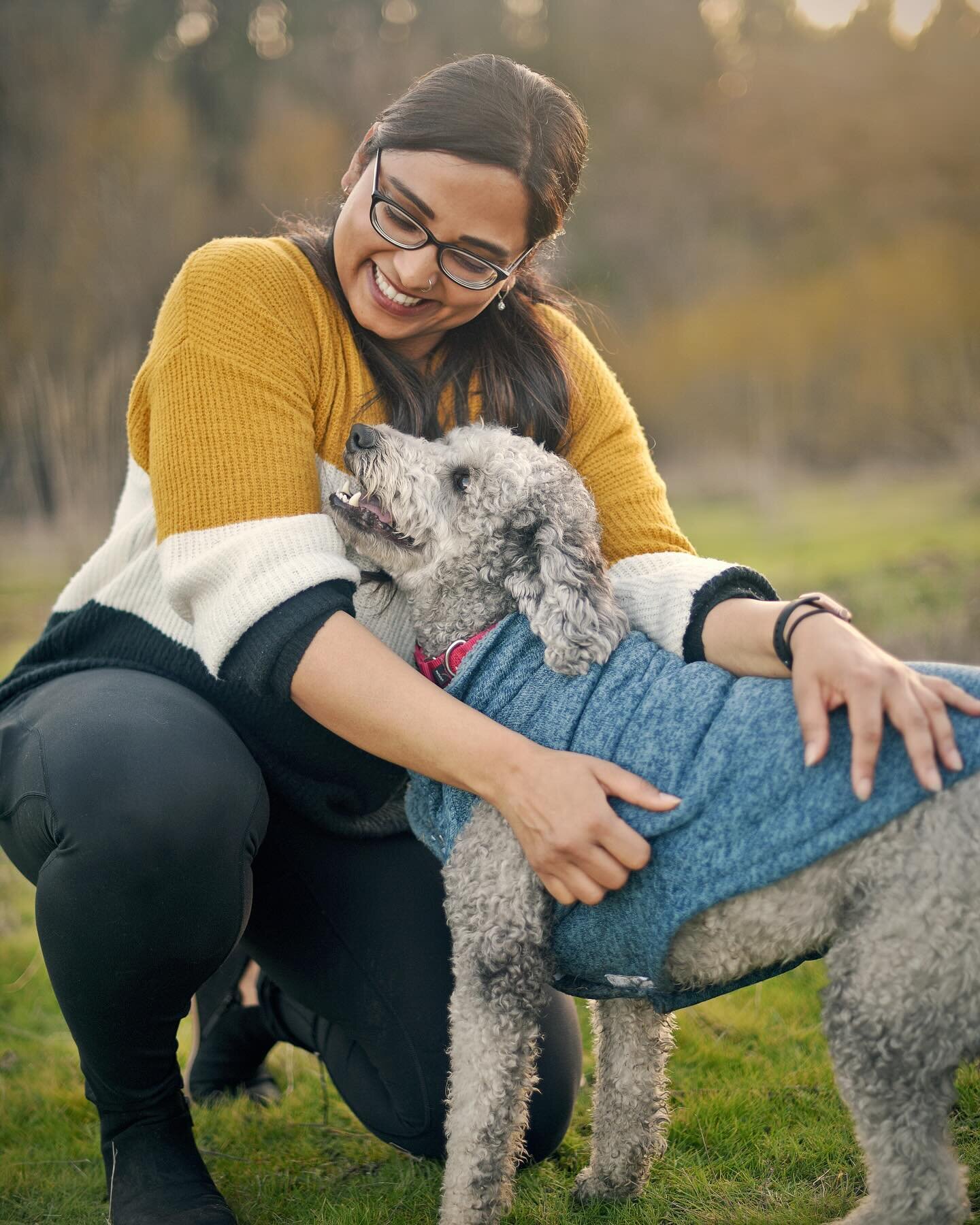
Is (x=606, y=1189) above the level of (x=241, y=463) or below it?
below

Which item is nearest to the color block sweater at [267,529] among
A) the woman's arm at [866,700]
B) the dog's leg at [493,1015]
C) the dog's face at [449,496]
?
the dog's face at [449,496]

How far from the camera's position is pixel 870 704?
1671 mm

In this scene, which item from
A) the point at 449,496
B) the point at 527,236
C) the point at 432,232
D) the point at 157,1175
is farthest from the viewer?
the point at 449,496

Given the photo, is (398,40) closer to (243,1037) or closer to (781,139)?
(781,139)

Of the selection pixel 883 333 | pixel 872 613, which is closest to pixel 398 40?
pixel 883 333

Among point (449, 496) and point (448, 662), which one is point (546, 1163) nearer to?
point (448, 662)

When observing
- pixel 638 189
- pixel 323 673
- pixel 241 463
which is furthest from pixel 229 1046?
pixel 638 189

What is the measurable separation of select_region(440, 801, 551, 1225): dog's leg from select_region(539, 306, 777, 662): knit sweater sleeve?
0.56 metres

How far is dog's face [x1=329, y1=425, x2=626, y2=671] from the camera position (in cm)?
225

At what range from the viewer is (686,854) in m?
1.80

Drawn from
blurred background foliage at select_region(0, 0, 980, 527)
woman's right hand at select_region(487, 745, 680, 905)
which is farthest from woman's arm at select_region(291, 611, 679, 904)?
blurred background foliage at select_region(0, 0, 980, 527)

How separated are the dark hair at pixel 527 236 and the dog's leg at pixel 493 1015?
1030 mm

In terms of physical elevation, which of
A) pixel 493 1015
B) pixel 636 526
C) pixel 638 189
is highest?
pixel 638 189

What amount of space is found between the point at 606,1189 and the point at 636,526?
1.44 metres
